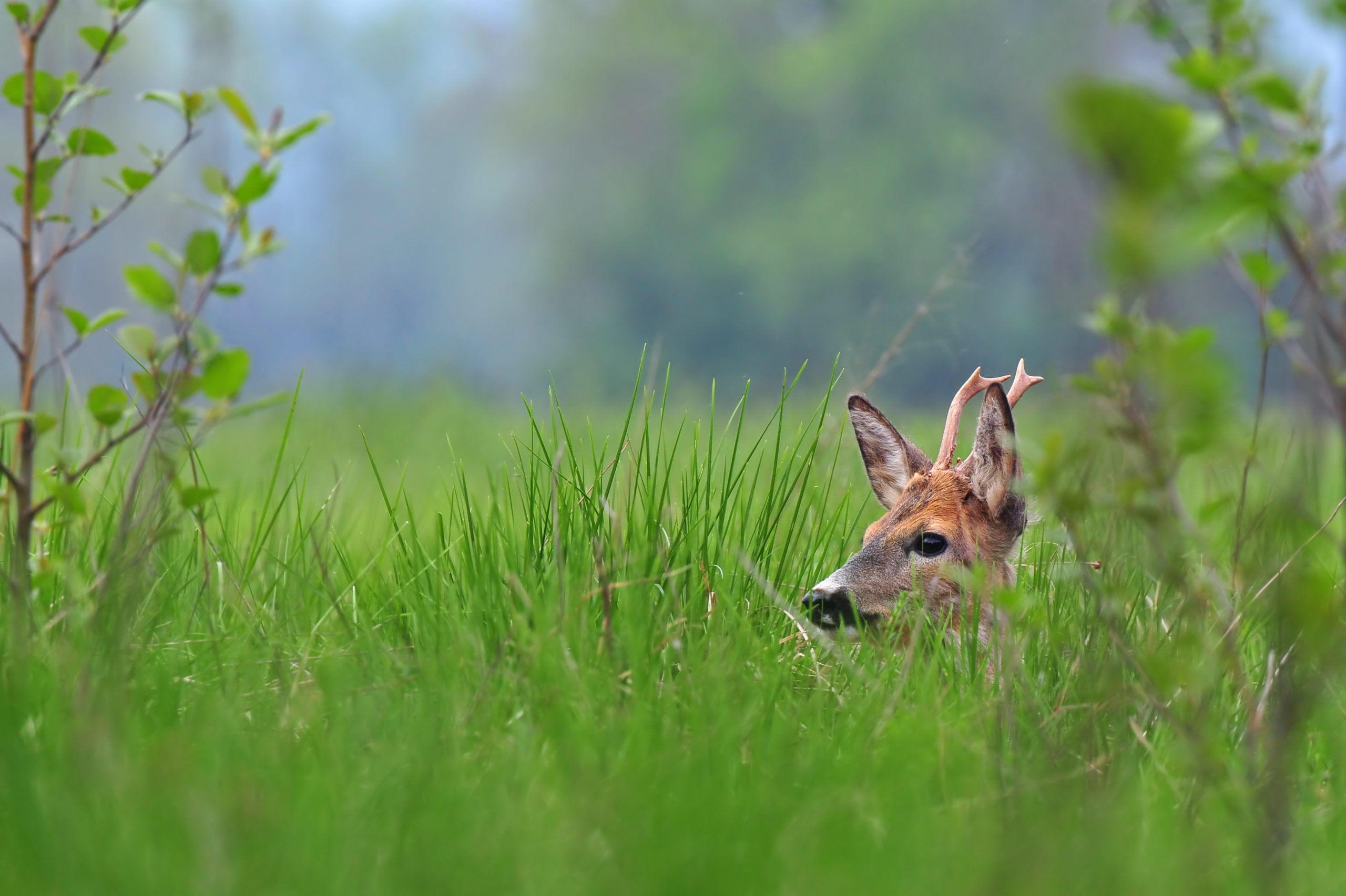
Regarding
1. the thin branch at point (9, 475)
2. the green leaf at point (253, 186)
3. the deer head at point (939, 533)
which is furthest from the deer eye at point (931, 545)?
the thin branch at point (9, 475)

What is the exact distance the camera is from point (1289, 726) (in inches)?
64.5

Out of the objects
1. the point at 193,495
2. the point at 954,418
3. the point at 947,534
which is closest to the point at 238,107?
the point at 193,495

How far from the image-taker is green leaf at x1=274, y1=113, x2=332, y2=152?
2.13m

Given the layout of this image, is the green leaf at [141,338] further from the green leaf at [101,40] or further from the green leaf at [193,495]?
the green leaf at [101,40]

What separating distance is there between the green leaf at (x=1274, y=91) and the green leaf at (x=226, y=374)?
1504 mm

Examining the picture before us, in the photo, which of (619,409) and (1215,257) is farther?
(619,409)

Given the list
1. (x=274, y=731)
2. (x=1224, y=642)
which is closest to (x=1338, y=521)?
(x=1224, y=642)

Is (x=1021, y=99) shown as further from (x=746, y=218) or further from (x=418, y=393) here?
(x=418, y=393)

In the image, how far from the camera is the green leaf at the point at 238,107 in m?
2.08

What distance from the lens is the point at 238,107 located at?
210 centimetres

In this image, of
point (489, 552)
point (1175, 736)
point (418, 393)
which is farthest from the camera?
point (418, 393)

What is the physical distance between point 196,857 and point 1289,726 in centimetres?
140

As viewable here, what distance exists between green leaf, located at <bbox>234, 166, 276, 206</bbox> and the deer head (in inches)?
57.8

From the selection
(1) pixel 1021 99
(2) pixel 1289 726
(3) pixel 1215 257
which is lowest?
(2) pixel 1289 726
